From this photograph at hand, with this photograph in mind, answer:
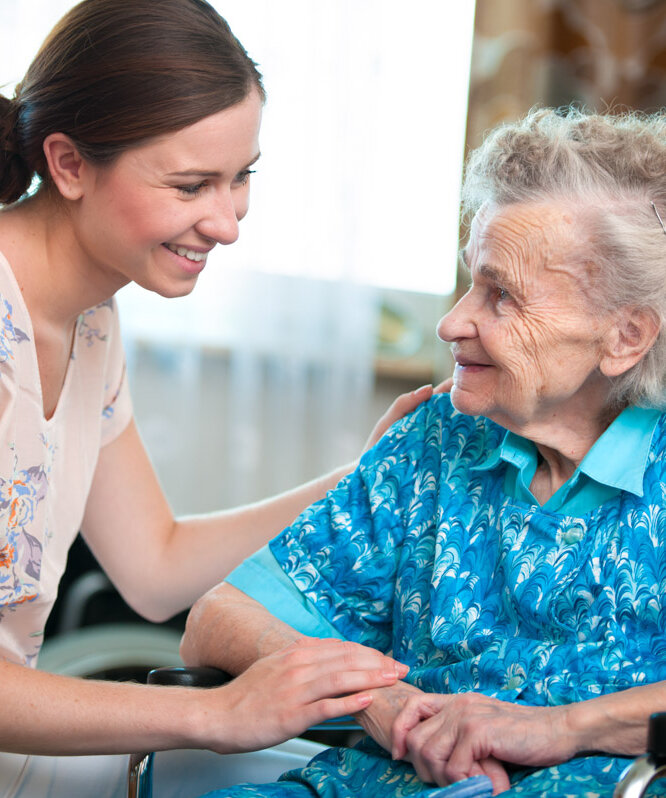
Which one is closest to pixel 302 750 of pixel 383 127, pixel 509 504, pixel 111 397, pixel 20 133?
pixel 509 504

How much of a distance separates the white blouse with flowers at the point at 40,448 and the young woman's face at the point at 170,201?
0.52 ft

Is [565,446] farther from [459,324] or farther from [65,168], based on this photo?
[65,168]

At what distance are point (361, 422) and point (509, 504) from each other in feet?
5.99

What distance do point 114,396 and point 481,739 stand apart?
3.00ft

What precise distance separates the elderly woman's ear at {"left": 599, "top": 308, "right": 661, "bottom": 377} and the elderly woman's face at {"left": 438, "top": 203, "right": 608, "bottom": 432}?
0.06ft

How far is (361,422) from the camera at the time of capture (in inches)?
126

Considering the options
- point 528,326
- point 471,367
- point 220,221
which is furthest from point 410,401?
point 220,221

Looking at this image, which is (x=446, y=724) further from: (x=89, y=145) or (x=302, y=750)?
(x=89, y=145)

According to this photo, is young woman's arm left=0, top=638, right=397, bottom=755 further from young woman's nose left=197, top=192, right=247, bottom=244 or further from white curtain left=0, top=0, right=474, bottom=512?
→ white curtain left=0, top=0, right=474, bottom=512

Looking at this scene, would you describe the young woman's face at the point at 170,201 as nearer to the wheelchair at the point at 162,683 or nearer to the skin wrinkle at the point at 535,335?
the skin wrinkle at the point at 535,335

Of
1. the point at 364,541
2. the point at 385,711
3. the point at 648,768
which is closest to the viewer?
the point at 648,768

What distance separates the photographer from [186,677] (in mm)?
1335

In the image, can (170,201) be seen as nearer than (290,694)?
→ No

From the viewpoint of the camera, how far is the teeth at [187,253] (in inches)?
57.2
